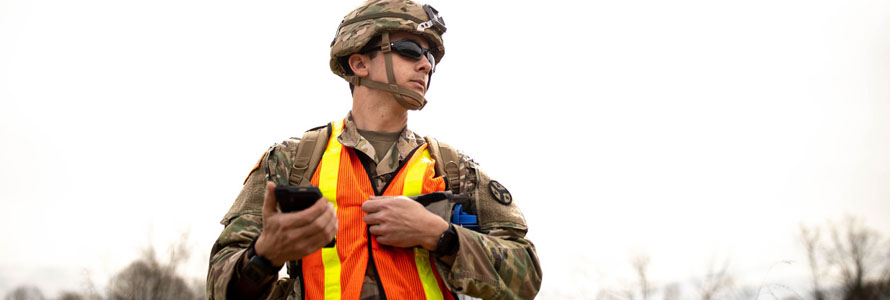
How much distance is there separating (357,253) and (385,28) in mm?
1478

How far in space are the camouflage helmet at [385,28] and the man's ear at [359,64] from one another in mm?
36

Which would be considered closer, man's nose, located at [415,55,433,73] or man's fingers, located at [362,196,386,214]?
man's fingers, located at [362,196,386,214]

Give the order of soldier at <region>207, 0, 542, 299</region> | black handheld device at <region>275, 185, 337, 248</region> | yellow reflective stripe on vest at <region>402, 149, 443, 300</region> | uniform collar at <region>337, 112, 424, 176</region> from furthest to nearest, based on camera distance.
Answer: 1. uniform collar at <region>337, 112, 424, 176</region>
2. yellow reflective stripe on vest at <region>402, 149, 443, 300</region>
3. soldier at <region>207, 0, 542, 299</region>
4. black handheld device at <region>275, 185, 337, 248</region>

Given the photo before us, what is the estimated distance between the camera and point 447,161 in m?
4.21

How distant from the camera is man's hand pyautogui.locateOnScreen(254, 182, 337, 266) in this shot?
2.82m

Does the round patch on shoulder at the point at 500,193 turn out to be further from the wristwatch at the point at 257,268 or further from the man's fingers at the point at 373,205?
the wristwatch at the point at 257,268

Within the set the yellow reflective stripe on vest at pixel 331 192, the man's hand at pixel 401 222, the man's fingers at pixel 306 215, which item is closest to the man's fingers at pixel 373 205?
the man's hand at pixel 401 222

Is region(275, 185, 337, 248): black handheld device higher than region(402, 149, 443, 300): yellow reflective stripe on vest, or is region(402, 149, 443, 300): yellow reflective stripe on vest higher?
region(275, 185, 337, 248): black handheld device

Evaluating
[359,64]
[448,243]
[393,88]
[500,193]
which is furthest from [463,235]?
[359,64]

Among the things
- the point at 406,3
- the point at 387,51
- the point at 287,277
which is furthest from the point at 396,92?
the point at 287,277

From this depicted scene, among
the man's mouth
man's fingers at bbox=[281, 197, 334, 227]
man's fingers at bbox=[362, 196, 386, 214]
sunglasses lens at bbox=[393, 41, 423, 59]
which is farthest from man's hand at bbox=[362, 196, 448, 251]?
sunglasses lens at bbox=[393, 41, 423, 59]

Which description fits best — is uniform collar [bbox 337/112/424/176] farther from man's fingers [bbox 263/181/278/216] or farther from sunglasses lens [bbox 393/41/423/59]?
man's fingers [bbox 263/181/278/216]

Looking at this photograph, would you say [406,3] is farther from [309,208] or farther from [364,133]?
[309,208]

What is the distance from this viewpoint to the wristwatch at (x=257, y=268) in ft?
10.3
